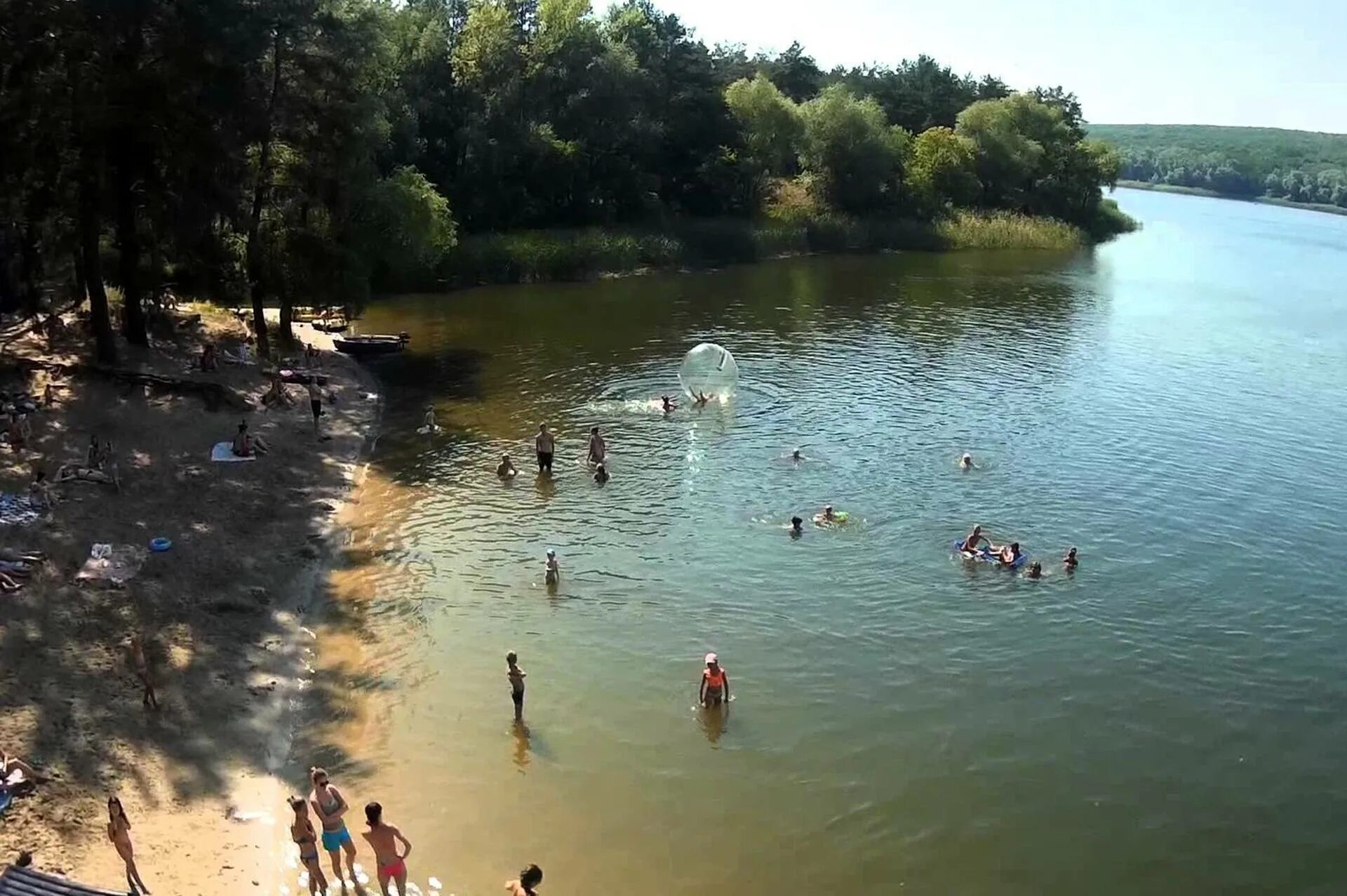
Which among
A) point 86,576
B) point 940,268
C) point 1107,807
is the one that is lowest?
point 1107,807

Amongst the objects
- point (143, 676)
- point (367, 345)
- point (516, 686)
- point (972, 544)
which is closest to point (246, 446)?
point (143, 676)

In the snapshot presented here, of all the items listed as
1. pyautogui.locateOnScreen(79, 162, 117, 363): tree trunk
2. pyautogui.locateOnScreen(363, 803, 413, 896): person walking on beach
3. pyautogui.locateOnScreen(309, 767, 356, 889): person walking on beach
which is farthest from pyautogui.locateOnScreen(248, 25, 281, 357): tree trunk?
pyautogui.locateOnScreen(363, 803, 413, 896): person walking on beach

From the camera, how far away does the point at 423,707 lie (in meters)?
20.0

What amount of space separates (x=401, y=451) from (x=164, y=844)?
21.1 metres

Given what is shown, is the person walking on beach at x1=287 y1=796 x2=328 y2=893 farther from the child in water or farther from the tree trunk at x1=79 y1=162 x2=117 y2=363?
the tree trunk at x1=79 y1=162 x2=117 y2=363

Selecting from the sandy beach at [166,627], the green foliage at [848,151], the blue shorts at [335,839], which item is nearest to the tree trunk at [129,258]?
the sandy beach at [166,627]

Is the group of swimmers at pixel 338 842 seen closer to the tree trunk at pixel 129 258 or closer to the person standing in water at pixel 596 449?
the person standing in water at pixel 596 449

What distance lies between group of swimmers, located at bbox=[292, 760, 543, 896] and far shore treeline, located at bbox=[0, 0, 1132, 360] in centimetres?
2547

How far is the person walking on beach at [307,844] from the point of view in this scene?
48.2ft

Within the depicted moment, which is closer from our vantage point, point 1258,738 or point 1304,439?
point 1258,738


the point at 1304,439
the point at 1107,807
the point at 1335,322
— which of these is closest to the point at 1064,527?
the point at 1107,807

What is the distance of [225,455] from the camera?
30.8 m

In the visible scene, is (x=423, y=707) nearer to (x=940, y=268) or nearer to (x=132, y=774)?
(x=132, y=774)

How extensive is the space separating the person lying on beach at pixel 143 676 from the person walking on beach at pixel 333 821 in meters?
4.94
